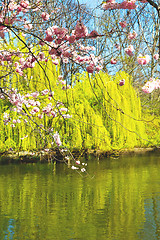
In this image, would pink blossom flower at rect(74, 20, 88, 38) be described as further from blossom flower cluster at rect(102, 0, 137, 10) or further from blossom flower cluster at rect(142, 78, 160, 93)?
blossom flower cluster at rect(142, 78, 160, 93)

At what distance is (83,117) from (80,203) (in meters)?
5.05

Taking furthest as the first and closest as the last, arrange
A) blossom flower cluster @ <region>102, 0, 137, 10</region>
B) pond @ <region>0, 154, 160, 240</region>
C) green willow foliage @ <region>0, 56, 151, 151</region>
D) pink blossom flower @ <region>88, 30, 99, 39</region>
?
green willow foliage @ <region>0, 56, 151, 151</region>, pond @ <region>0, 154, 160, 240</region>, blossom flower cluster @ <region>102, 0, 137, 10</region>, pink blossom flower @ <region>88, 30, 99, 39</region>

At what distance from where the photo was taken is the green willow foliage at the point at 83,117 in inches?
383

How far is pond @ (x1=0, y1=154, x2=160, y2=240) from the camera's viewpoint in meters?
4.26

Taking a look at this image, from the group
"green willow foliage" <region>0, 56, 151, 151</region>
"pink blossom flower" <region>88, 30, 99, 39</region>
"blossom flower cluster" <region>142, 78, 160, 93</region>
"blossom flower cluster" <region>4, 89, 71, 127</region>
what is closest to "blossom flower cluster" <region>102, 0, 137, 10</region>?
"pink blossom flower" <region>88, 30, 99, 39</region>

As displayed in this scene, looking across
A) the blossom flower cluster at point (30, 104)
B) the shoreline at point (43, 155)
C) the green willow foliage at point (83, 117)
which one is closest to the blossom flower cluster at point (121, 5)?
the blossom flower cluster at point (30, 104)

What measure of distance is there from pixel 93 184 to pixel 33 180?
4.37 ft

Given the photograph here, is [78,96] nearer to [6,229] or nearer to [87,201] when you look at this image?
[87,201]

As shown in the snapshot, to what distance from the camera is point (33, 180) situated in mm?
7684

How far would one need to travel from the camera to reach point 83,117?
416 inches

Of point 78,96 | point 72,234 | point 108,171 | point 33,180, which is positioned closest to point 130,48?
point 72,234

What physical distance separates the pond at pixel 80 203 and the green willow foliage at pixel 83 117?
1.00m

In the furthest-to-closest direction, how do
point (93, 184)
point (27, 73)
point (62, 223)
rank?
point (27, 73) < point (93, 184) < point (62, 223)

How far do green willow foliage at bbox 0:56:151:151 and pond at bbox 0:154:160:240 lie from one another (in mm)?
1004
